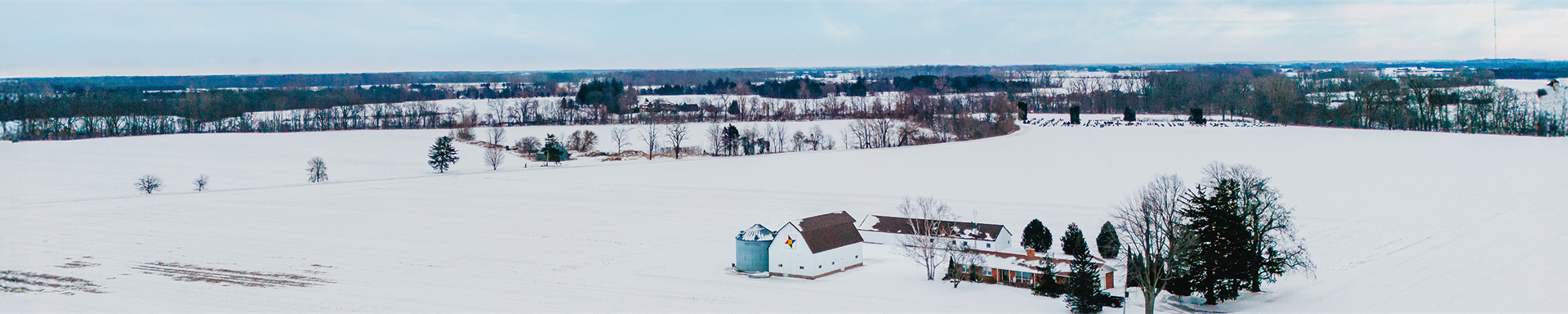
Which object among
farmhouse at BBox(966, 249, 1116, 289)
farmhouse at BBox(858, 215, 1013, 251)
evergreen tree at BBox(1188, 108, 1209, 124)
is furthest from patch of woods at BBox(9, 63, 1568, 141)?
farmhouse at BBox(966, 249, 1116, 289)

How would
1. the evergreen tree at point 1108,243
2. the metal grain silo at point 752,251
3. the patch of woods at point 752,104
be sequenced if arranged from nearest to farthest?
the metal grain silo at point 752,251 < the evergreen tree at point 1108,243 < the patch of woods at point 752,104

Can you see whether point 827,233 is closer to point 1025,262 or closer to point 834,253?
point 834,253

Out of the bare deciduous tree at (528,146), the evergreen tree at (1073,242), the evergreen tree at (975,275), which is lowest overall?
the evergreen tree at (975,275)

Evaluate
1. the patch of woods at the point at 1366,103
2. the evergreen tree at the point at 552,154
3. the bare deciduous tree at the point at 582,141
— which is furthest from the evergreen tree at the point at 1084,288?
the patch of woods at the point at 1366,103

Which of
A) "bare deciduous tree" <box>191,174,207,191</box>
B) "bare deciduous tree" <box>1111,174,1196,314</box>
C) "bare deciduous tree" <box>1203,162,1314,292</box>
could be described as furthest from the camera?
"bare deciduous tree" <box>191,174,207,191</box>

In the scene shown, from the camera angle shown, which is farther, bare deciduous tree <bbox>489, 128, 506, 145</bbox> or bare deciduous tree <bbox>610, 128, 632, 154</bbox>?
bare deciduous tree <bbox>489, 128, 506, 145</bbox>

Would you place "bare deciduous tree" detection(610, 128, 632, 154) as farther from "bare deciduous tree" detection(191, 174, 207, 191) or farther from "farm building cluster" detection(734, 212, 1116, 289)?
"farm building cluster" detection(734, 212, 1116, 289)

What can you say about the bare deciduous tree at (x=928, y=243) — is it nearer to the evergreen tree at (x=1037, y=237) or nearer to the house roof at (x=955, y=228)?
the house roof at (x=955, y=228)

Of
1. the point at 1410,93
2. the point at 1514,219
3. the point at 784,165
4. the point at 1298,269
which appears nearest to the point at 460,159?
the point at 784,165
